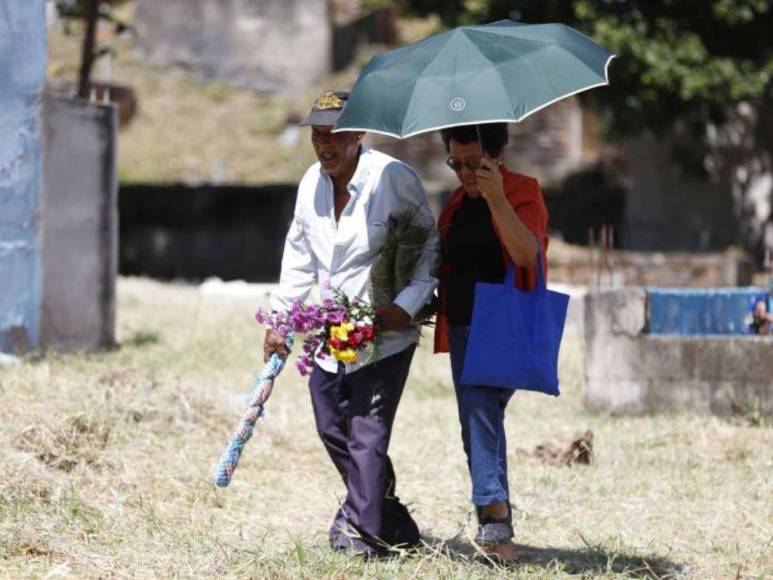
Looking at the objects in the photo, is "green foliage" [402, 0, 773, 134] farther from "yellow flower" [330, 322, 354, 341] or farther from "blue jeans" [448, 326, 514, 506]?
"yellow flower" [330, 322, 354, 341]

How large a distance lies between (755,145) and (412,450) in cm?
1493

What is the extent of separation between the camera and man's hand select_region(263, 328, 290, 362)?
19.0 feet

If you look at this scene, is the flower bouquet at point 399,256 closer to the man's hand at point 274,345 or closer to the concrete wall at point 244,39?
the man's hand at point 274,345

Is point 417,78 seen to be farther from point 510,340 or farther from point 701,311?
point 701,311

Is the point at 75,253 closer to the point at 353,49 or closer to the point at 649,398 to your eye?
the point at 649,398

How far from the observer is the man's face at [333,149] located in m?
5.70

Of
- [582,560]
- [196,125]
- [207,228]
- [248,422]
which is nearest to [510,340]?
[248,422]

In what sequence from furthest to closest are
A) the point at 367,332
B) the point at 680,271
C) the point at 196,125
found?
the point at 196,125, the point at 680,271, the point at 367,332

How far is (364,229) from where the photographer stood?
5699 millimetres

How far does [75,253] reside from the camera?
38.3 feet

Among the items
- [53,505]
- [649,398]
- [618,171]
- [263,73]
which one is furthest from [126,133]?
[53,505]

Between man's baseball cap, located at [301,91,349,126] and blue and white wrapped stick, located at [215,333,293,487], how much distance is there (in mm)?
824

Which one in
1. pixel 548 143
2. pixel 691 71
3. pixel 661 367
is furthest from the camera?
pixel 548 143

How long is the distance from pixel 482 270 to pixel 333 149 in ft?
2.38
